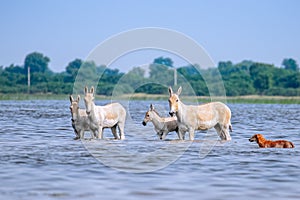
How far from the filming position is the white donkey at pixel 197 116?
18344mm

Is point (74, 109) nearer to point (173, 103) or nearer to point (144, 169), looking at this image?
point (173, 103)

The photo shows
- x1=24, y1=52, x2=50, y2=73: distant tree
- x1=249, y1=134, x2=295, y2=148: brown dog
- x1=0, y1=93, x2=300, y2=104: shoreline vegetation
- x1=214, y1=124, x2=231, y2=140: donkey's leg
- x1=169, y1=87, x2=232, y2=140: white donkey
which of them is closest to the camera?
x1=169, y1=87, x2=232, y2=140: white donkey

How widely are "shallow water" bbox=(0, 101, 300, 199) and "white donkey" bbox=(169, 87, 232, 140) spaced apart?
1.71 ft

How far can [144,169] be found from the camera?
46.6 feet

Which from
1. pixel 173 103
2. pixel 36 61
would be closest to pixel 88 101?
pixel 173 103

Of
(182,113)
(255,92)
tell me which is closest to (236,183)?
(182,113)

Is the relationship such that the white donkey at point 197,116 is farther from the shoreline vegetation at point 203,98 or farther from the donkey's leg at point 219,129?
the shoreline vegetation at point 203,98

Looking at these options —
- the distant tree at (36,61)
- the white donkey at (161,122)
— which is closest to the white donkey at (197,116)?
the white donkey at (161,122)

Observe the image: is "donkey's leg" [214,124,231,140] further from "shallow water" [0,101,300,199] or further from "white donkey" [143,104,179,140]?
"white donkey" [143,104,179,140]

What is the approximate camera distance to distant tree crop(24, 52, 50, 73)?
171 meters

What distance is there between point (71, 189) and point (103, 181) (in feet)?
3.45

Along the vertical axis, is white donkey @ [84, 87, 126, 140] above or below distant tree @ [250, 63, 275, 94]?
below

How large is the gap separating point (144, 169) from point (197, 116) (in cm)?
510

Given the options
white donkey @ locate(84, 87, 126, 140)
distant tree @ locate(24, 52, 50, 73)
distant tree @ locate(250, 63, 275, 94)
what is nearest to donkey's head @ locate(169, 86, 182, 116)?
white donkey @ locate(84, 87, 126, 140)
